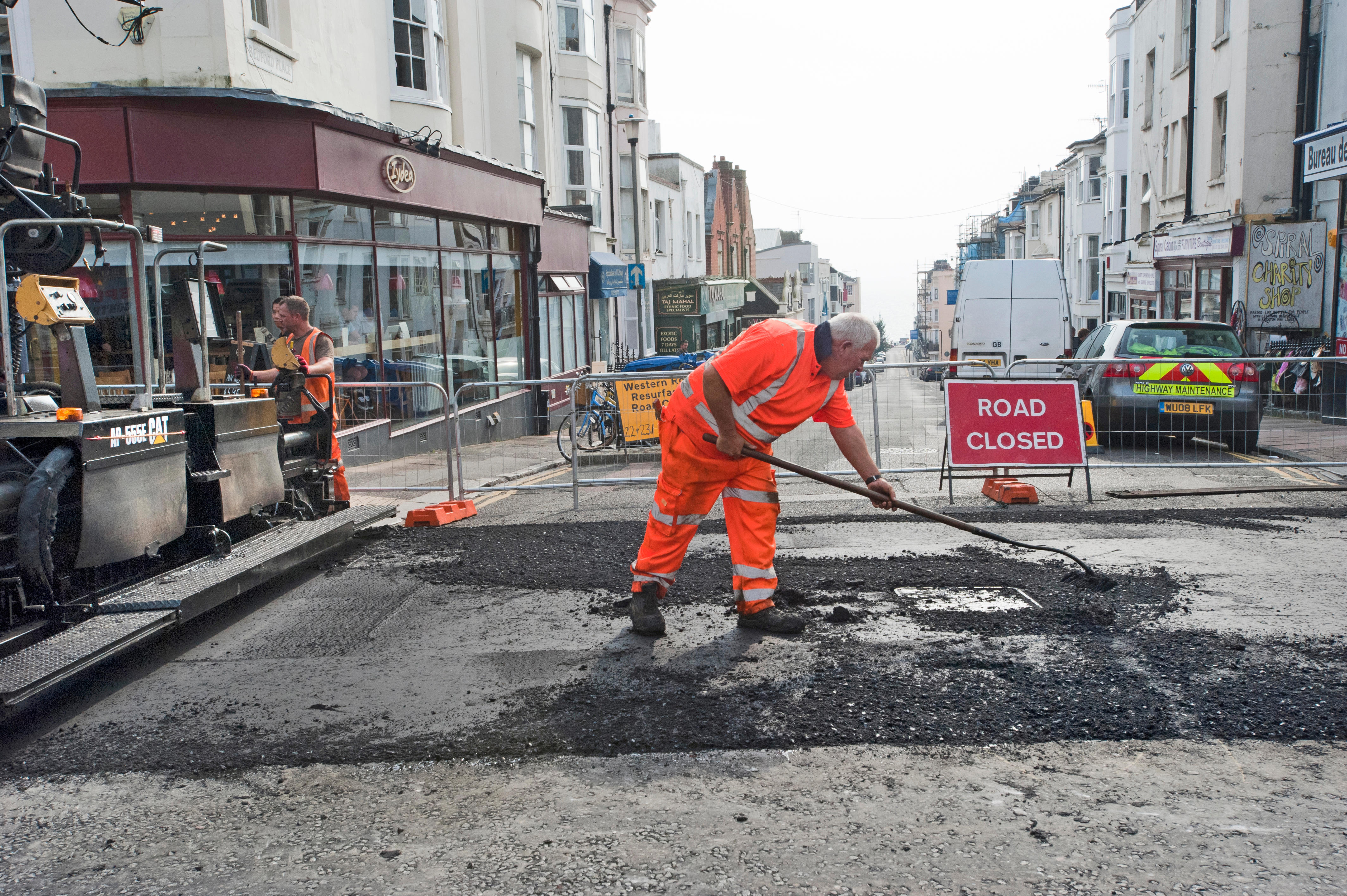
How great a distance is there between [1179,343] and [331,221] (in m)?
10.4

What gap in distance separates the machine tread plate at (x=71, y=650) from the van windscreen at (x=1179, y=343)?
11258mm

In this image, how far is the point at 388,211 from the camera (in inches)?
559

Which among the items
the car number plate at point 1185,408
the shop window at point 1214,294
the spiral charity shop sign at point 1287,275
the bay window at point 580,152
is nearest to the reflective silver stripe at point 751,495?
the car number plate at point 1185,408

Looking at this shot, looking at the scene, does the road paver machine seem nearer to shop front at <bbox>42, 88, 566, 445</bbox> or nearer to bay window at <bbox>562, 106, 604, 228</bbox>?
shop front at <bbox>42, 88, 566, 445</bbox>

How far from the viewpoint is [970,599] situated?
597cm

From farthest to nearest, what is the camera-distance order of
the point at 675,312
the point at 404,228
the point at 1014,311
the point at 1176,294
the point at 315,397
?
the point at 675,312, the point at 1176,294, the point at 1014,311, the point at 404,228, the point at 315,397

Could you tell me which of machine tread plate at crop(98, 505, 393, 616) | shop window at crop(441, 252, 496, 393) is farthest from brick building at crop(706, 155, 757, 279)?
machine tread plate at crop(98, 505, 393, 616)

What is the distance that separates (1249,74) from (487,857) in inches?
848

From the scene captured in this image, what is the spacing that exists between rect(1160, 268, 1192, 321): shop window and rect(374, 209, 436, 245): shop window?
1712 cm

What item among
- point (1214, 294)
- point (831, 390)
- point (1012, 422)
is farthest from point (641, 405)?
point (1214, 294)

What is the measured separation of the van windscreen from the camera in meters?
12.6

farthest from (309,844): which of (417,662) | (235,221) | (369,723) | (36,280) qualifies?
(235,221)

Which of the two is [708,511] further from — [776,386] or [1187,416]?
[1187,416]

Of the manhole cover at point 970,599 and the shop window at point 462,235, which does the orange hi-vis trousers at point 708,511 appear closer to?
the manhole cover at point 970,599
